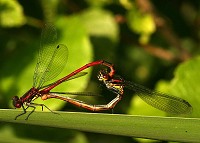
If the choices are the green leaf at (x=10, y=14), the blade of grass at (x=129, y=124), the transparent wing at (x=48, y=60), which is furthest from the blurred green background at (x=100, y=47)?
the blade of grass at (x=129, y=124)

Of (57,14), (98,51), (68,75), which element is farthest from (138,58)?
(68,75)

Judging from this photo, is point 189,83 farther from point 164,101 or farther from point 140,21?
point 140,21

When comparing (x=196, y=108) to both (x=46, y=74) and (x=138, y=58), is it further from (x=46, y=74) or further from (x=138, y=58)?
(x=138, y=58)

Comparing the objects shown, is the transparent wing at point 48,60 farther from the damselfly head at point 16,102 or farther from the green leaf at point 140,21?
the green leaf at point 140,21

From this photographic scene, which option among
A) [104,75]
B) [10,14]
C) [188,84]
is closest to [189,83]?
[188,84]

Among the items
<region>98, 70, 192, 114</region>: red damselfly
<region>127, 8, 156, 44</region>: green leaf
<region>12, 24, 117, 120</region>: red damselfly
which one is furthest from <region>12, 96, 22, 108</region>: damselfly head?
<region>127, 8, 156, 44</region>: green leaf
